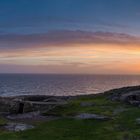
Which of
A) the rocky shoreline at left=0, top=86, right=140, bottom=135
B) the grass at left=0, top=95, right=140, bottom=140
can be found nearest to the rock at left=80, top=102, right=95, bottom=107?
the rocky shoreline at left=0, top=86, right=140, bottom=135

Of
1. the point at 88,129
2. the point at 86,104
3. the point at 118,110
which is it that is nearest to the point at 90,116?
the point at 88,129

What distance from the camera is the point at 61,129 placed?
114 feet

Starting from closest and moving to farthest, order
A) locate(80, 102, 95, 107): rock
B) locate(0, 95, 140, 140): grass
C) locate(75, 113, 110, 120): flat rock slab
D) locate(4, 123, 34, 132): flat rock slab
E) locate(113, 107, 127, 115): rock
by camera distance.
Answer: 1. locate(0, 95, 140, 140): grass
2. locate(4, 123, 34, 132): flat rock slab
3. locate(75, 113, 110, 120): flat rock slab
4. locate(113, 107, 127, 115): rock
5. locate(80, 102, 95, 107): rock

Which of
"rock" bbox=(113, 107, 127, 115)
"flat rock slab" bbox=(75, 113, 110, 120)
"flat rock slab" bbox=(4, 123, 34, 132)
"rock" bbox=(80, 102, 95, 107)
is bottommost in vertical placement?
"flat rock slab" bbox=(4, 123, 34, 132)

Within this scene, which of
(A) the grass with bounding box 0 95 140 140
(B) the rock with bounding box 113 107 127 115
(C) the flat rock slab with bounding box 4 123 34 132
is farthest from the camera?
(B) the rock with bounding box 113 107 127 115

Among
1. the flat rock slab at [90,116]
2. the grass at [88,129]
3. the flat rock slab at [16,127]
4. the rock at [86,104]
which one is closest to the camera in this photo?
the grass at [88,129]

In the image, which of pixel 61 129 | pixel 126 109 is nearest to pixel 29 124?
pixel 61 129

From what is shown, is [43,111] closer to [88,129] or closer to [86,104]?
[86,104]

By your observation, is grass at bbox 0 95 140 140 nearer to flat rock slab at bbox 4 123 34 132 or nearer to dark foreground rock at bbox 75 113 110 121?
dark foreground rock at bbox 75 113 110 121

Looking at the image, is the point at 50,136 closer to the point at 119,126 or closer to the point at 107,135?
the point at 107,135

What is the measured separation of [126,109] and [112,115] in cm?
466

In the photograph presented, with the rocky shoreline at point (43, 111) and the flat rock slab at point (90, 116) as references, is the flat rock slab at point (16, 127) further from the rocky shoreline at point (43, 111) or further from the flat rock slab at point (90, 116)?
the flat rock slab at point (90, 116)

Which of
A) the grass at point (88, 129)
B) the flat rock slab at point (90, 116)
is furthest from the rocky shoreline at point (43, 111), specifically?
the grass at point (88, 129)

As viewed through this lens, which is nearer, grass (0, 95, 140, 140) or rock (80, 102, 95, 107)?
grass (0, 95, 140, 140)
